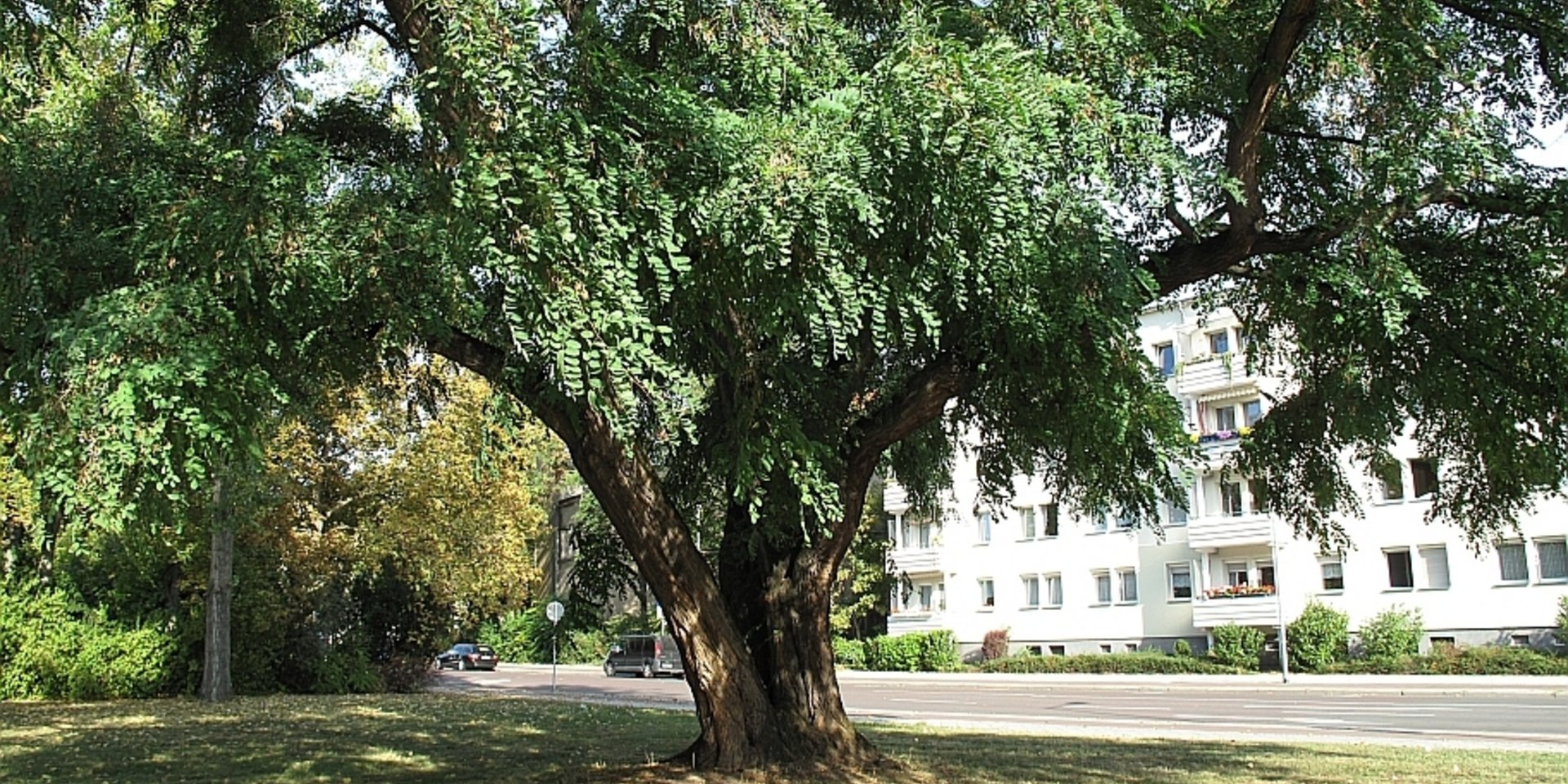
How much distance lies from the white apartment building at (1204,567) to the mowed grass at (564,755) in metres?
15.5

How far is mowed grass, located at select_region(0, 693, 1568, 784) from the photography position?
11875 millimetres

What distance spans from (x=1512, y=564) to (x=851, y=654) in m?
23.9

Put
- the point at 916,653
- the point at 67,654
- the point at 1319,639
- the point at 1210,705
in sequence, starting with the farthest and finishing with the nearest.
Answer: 1. the point at 916,653
2. the point at 1319,639
3. the point at 67,654
4. the point at 1210,705

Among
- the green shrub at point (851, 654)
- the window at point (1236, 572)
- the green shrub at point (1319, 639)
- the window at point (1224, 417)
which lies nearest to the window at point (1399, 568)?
the green shrub at point (1319, 639)

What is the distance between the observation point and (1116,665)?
135ft

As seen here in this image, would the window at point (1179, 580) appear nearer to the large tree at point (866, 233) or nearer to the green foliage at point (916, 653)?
the green foliage at point (916, 653)

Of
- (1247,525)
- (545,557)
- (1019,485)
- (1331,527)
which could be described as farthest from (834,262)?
(545,557)

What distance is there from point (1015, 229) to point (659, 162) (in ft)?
6.81

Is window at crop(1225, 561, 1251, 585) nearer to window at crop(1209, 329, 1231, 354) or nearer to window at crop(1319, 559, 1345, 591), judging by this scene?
window at crop(1319, 559, 1345, 591)

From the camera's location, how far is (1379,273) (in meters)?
8.66

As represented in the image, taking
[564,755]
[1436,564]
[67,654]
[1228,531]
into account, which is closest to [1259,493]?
[564,755]

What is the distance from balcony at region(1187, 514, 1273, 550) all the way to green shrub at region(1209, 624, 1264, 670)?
9.17 ft

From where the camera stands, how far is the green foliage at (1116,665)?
39.6m

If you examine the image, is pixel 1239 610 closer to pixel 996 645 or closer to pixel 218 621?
pixel 996 645
